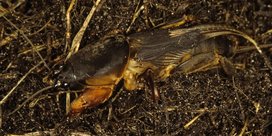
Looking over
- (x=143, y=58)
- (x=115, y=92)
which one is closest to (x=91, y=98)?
(x=115, y=92)

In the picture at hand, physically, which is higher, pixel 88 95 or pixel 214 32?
pixel 214 32

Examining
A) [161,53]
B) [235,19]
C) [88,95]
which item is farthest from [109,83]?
[235,19]

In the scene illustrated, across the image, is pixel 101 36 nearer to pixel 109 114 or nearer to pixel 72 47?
pixel 72 47

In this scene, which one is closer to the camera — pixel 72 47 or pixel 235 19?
pixel 72 47

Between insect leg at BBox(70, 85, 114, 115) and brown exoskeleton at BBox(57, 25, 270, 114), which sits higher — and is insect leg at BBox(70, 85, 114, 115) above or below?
below

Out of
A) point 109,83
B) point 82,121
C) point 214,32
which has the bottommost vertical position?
point 82,121
